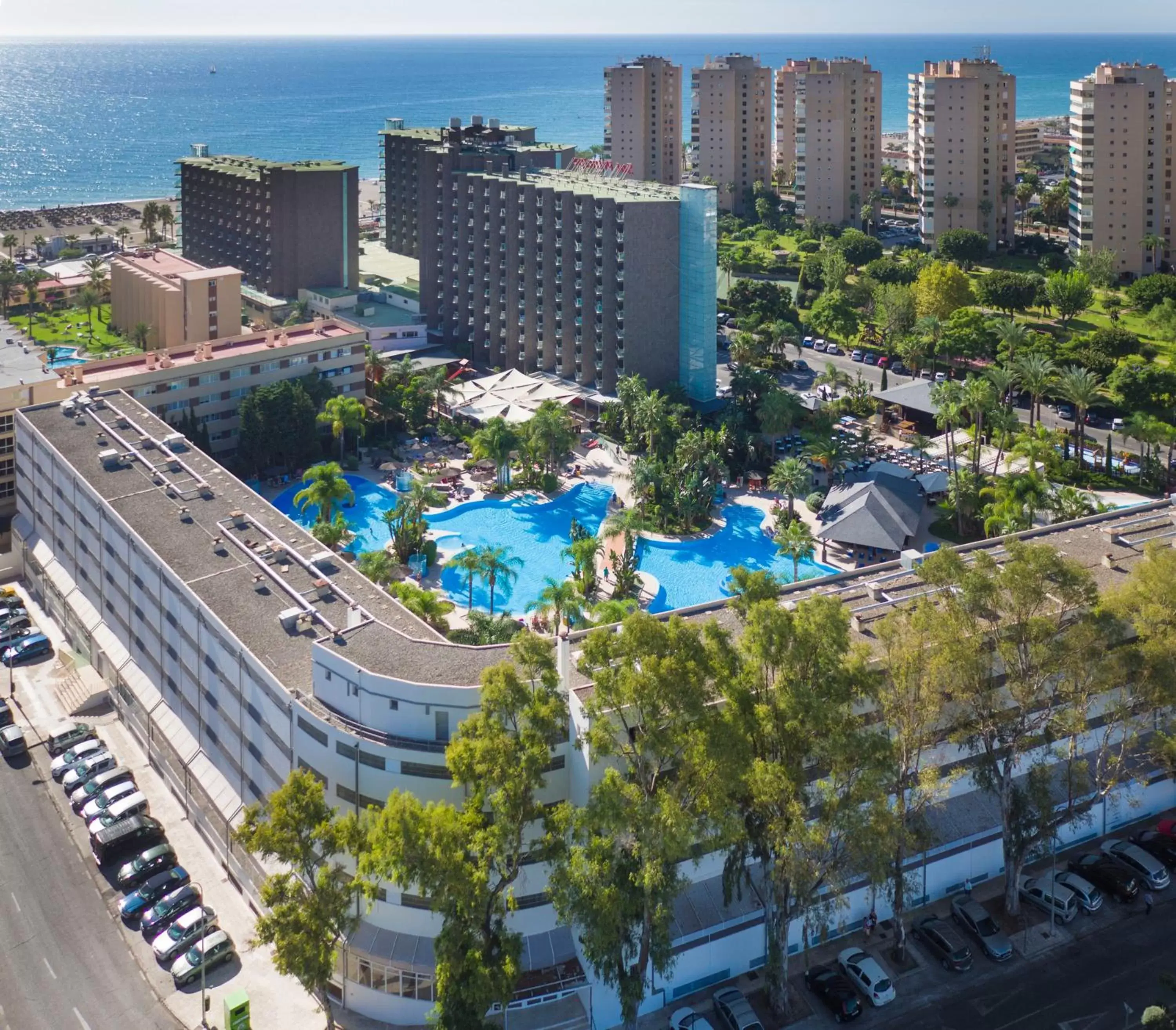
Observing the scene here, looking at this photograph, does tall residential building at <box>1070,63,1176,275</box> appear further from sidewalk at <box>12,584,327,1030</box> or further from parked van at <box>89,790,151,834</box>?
parked van at <box>89,790,151,834</box>

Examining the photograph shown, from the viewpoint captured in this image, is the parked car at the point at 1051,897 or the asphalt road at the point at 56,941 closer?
the asphalt road at the point at 56,941

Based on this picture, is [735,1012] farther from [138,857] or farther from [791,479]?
[791,479]

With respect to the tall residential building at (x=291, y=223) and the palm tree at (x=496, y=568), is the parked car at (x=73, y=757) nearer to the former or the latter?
the palm tree at (x=496, y=568)

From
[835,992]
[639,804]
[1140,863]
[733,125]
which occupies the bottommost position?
[835,992]

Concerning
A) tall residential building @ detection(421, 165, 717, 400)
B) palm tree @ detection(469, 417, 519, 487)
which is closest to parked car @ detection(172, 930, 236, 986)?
palm tree @ detection(469, 417, 519, 487)

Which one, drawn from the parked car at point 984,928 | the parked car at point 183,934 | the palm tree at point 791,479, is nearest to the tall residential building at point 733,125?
the palm tree at point 791,479

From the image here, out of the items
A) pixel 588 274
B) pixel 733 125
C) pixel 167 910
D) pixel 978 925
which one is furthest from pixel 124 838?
pixel 733 125
